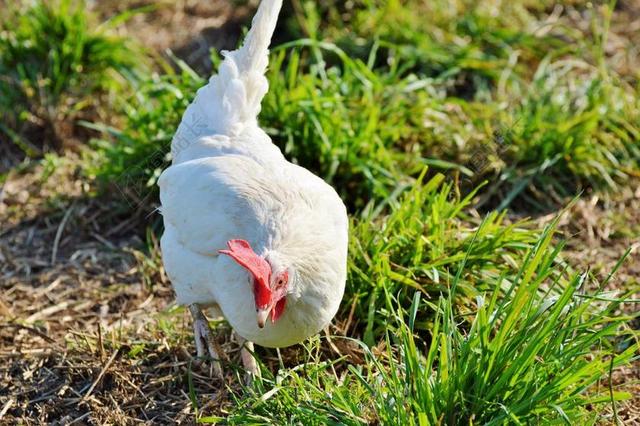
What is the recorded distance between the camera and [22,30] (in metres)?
5.32

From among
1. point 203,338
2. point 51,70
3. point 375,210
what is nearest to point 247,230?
point 203,338

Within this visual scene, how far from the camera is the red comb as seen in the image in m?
2.75

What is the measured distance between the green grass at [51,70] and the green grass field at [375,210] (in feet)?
0.04

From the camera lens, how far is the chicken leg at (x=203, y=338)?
3.45m

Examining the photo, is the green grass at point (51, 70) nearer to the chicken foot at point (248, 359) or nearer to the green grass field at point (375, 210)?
the green grass field at point (375, 210)

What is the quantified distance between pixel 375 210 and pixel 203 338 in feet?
3.93

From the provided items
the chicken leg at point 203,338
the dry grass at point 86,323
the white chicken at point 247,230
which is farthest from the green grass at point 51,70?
the chicken leg at point 203,338

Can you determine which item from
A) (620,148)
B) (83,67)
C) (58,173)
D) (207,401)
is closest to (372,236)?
(207,401)

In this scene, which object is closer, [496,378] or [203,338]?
[496,378]

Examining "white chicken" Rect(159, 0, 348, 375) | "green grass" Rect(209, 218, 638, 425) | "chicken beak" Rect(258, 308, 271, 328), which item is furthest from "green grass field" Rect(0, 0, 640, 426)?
"chicken beak" Rect(258, 308, 271, 328)

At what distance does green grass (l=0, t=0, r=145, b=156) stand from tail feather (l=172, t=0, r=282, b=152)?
163cm

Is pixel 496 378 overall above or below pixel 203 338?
above

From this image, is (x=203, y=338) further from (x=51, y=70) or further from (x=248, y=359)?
(x=51, y=70)

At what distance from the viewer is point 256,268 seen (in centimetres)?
277
